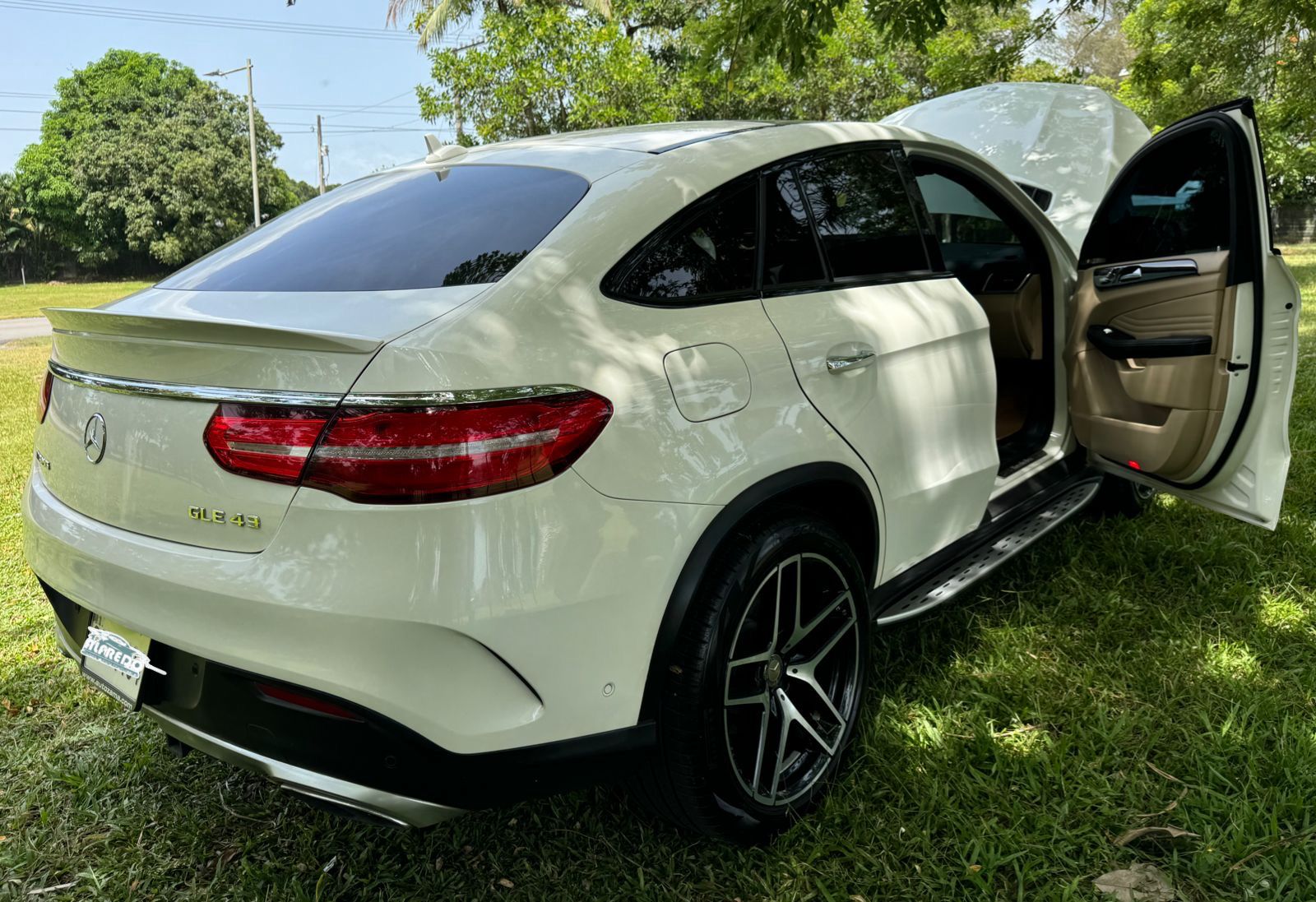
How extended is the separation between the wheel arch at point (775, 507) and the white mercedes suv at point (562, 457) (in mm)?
10

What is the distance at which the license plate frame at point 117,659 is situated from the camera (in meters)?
1.93

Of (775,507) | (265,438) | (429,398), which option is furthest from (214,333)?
(775,507)

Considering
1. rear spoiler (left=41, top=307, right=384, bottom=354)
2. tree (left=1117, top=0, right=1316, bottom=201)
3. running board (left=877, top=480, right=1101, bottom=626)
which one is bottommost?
running board (left=877, top=480, right=1101, bottom=626)

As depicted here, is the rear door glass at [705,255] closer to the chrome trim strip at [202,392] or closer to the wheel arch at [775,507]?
the wheel arch at [775,507]

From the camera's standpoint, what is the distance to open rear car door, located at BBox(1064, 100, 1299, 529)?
2943mm

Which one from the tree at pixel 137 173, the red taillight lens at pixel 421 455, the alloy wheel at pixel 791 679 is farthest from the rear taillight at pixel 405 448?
the tree at pixel 137 173

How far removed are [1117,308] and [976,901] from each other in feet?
7.42

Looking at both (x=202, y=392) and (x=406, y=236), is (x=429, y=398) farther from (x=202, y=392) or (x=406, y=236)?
(x=406, y=236)

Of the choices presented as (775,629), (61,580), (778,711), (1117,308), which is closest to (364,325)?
(61,580)

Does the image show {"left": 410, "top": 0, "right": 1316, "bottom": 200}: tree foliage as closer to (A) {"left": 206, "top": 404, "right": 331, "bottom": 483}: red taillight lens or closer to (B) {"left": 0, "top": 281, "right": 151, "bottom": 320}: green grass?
(A) {"left": 206, "top": 404, "right": 331, "bottom": 483}: red taillight lens

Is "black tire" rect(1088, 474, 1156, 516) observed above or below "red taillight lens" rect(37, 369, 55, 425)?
below

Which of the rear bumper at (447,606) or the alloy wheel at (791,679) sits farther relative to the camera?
the alloy wheel at (791,679)

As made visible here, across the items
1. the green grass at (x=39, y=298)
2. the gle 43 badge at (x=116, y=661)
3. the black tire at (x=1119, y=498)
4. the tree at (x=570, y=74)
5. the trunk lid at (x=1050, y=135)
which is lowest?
the green grass at (x=39, y=298)

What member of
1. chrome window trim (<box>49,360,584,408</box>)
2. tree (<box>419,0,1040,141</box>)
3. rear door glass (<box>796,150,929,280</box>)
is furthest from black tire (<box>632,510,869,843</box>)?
tree (<box>419,0,1040,141</box>)
